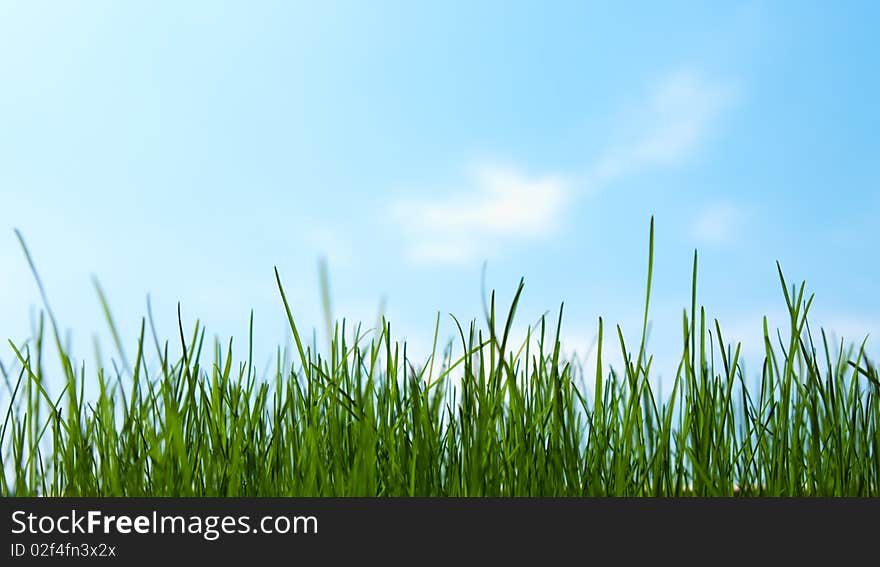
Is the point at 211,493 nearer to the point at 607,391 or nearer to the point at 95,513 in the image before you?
the point at 95,513

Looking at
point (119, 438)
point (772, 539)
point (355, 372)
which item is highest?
point (355, 372)

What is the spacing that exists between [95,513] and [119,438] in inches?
21.9

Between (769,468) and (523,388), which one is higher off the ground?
(523,388)

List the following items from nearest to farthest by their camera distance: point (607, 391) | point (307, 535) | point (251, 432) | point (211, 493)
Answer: point (307, 535) → point (211, 493) → point (251, 432) → point (607, 391)

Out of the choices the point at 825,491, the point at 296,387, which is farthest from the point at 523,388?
the point at 825,491

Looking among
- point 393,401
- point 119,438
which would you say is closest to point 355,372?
point 393,401

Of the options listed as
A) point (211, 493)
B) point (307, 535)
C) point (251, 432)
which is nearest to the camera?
point (307, 535)

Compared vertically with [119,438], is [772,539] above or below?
below

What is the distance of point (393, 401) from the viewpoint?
2.12 metres

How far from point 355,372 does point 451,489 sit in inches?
14.6

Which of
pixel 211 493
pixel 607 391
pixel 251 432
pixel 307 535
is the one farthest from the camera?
pixel 607 391

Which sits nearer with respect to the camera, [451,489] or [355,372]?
[451,489]

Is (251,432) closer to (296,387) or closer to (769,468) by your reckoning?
(296,387)

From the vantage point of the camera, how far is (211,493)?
1940 mm
